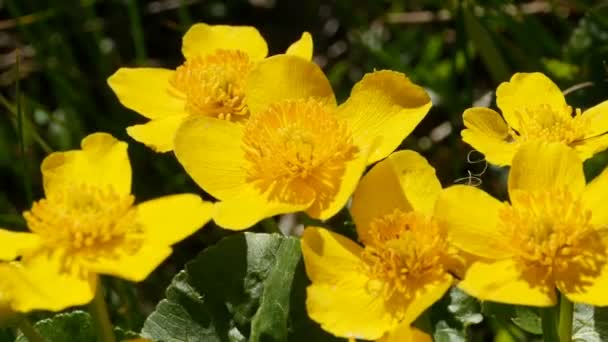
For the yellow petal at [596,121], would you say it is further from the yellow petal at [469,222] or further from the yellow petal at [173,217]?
the yellow petal at [173,217]

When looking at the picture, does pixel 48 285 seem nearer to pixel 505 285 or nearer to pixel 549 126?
pixel 505 285

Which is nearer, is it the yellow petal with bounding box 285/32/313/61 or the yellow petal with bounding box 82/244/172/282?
the yellow petal with bounding box 82/244/172/282

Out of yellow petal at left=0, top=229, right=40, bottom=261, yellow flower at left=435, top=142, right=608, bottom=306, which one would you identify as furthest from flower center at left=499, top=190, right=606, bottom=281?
yellow petal at left=0, top=229, right=40, bottom=261

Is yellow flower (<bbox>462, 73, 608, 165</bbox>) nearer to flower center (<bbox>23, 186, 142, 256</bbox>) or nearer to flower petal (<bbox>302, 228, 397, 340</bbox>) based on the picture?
flower petal (<bbox>302, 228, 397, 340</bbox>)

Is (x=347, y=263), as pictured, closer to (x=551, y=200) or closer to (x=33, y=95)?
(x=551, y=200)

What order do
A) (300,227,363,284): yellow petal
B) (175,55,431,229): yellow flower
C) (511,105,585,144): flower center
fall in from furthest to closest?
(511,105,585,144): flower center < (175,55,431,229): yellow flower < (300,227,363,284): yellow petal

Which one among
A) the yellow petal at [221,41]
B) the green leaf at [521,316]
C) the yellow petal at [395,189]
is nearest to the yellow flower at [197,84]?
the yellow petal at [221,41]
